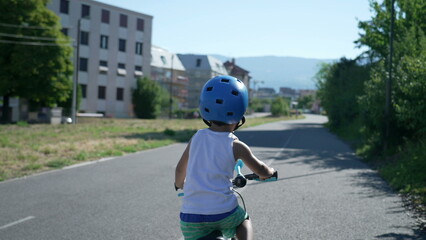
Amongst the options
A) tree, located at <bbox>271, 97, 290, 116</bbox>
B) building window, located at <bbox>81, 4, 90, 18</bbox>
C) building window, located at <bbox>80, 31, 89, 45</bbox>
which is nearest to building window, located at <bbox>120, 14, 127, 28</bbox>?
building window, located at <bbox>81, 4, 90, 18</bbox>

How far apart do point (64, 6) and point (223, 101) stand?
5501 cm

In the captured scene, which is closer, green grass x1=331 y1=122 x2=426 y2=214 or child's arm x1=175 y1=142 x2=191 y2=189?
child's arm x1=175 y1=142 x2=191 y2=189

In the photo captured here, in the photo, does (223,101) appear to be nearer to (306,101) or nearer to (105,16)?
(105,16)

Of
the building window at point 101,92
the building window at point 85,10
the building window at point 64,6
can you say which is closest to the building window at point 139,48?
the building window at point 101,92

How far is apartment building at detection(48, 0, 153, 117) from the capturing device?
5491cm

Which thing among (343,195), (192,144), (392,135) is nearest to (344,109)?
(392,135)

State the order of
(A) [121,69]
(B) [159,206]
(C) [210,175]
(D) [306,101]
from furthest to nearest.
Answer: (D) [306,101]
(A) [121,69]
(B) [159,206]
(C) [210,175]

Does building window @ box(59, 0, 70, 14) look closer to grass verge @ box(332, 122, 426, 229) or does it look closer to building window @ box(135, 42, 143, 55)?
building window @ box(135, 42, 143, 55)

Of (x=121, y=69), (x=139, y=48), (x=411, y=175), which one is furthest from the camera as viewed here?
(x=139, y=48)

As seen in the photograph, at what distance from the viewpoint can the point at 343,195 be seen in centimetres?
895

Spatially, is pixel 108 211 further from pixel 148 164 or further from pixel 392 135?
pixel 392 135

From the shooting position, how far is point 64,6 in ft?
175

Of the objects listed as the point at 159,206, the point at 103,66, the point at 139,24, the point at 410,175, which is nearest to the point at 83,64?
the point at 103,66

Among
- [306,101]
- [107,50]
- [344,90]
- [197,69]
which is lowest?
[344,90]
